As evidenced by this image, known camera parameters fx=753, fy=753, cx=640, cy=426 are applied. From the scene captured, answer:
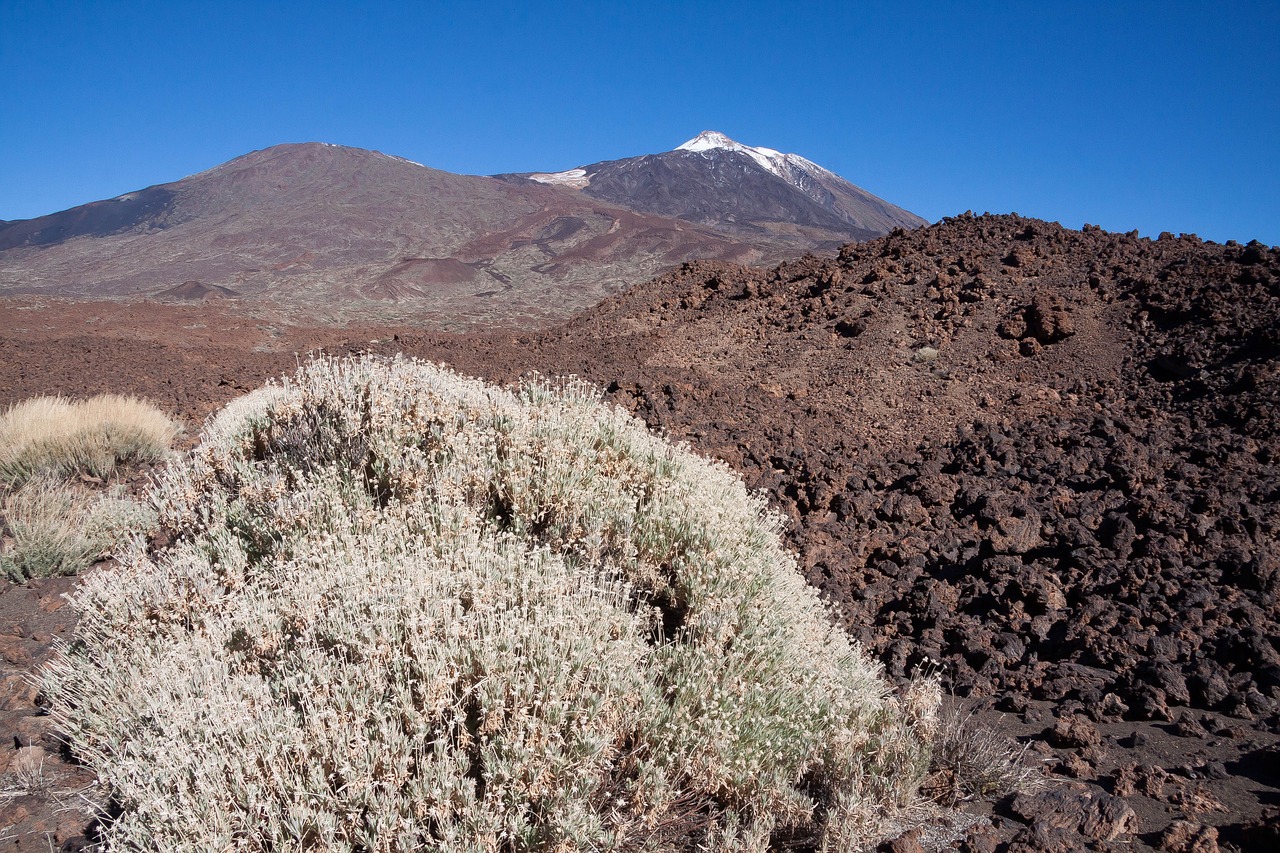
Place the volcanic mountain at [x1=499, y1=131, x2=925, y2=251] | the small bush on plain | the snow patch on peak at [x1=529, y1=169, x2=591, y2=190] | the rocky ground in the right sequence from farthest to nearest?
1. the snow patch on peak at [x1=529, y1=169, x2=591, y2=190]
2. the volcanic mountain at [x1=499, y1=131, x2=925, y2=251]
3. the small bush on plain
4. the rocky ground

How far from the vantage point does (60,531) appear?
13.6 ft

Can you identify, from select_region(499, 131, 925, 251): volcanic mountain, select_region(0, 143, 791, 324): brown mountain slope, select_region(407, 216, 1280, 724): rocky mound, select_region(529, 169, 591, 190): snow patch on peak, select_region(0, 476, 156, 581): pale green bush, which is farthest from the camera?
select_region(529, 169, 591, 190): snow patch on peak

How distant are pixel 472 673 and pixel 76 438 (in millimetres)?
4976

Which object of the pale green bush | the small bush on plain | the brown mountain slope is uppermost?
the brown mountain slope

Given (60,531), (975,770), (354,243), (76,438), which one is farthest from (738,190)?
(975,770)

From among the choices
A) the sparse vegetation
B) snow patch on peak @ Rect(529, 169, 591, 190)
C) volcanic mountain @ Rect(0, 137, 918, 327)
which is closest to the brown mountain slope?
volcanic mountain @ Rect(0, 137, 918, 327)

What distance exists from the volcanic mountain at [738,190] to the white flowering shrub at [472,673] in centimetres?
5911

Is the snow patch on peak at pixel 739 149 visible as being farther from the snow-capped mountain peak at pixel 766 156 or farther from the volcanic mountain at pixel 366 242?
the volcanic mountain at pixel 366 242

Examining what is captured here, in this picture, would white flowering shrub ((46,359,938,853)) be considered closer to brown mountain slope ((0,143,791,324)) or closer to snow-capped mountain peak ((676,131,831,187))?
brown mountain slope ((0,143,791,324))

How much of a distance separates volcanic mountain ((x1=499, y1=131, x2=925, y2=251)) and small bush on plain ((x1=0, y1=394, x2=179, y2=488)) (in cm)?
5723

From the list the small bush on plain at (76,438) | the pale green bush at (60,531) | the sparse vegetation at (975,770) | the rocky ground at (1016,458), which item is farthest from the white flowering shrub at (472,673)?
the small bush on plain at (76,438)

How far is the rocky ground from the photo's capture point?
2660 millimetres

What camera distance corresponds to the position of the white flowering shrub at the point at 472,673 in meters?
1.92

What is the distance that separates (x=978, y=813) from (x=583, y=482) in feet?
6.47
